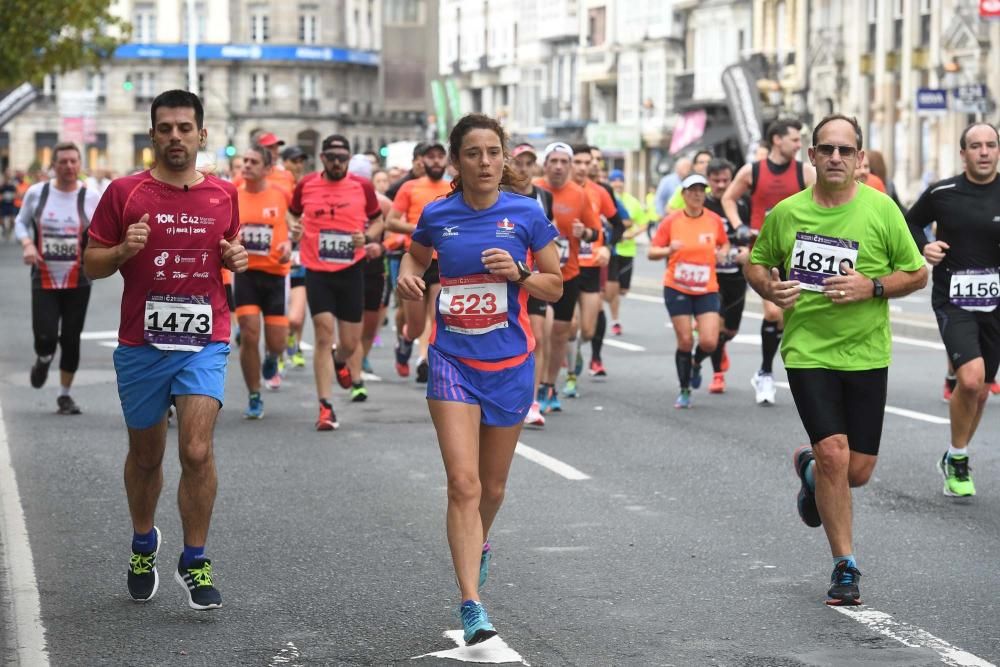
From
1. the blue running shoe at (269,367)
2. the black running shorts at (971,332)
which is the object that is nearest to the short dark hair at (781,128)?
the black running shorts at (971,332)

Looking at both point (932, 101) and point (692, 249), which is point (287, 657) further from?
point (932, 101)

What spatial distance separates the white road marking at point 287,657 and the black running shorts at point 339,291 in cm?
694

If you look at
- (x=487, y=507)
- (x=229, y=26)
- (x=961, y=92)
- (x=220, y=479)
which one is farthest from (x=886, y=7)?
(x=229, y=26)

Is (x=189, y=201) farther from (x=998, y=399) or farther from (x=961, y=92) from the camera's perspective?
(x=961, y=92)

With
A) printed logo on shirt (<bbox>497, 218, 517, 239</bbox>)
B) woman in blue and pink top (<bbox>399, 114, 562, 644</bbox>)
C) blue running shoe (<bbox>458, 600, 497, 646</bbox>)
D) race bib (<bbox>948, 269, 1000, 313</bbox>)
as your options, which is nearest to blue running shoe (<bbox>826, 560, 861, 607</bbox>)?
woman in blue and pink top (<bbox>399, 114, 562, 644</bbox>)

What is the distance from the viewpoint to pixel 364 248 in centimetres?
1367

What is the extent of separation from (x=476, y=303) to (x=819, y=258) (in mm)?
1520

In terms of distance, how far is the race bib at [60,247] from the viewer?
44.0 ft

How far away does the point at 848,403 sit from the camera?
25.3 ft

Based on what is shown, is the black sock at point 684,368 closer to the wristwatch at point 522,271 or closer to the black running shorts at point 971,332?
the black running shorts at point 971,332

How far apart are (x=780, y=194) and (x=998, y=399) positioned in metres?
2.63

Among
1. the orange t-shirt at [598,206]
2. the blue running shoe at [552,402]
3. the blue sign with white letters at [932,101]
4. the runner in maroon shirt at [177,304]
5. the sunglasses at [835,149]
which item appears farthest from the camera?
the blue sign with white letters at [932,101]

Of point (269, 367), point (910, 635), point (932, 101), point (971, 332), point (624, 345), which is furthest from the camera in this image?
point (932, 101)

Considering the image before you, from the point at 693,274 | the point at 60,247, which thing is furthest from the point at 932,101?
the point at 60,247
